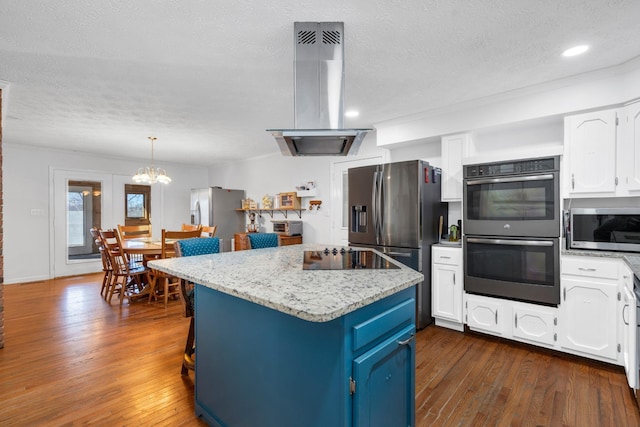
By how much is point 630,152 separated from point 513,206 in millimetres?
861

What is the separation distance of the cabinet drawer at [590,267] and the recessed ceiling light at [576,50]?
1559 millimetres

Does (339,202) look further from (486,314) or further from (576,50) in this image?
(576,50)

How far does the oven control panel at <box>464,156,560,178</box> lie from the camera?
2625 millimetres

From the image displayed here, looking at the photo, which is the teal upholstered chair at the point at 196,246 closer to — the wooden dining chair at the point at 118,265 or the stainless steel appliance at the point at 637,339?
the wooden dining chair at the point at 118,265

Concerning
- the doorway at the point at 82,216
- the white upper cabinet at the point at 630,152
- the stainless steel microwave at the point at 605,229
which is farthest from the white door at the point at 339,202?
the doorway at the point at 82,216

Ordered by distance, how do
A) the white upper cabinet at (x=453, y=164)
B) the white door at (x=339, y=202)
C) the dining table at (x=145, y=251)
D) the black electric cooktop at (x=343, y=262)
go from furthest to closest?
the white door at (x=339, y=202)
the dining table at (x=145, y=251)
the white upper cabinet at (x=453, y=164)
the black electric cooktop at (x=343, y=262)

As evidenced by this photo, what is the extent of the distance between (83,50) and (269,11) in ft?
4.76

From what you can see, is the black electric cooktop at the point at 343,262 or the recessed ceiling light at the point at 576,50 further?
the recessed ceiling light at the point at 576,50

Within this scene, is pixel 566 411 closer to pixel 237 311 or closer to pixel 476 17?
pixel 237 311

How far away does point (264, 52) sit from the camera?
2.23m

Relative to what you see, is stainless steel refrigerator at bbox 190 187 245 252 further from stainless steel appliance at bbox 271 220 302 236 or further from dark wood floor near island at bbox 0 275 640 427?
dark wood floor near island at bbox 0 275 640 427

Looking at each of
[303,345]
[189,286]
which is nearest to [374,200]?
[189,286]

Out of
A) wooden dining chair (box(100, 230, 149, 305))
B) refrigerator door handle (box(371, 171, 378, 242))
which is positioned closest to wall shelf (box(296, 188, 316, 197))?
refrigerator door handle (box(371, 171, 378, 242))

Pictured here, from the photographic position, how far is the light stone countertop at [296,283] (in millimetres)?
1081
